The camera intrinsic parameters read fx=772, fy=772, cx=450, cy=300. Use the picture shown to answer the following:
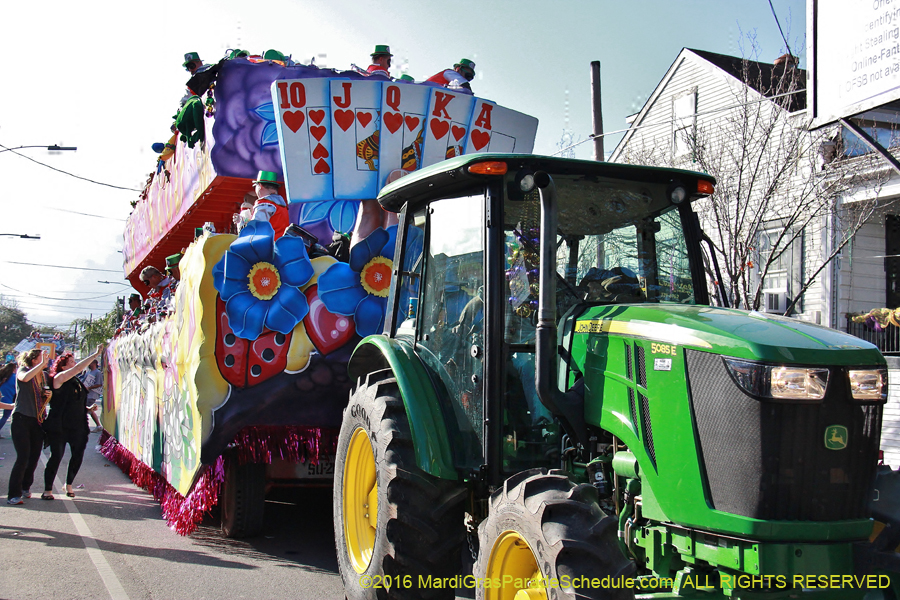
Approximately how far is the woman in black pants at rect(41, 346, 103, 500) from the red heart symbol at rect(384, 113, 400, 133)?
15.4ft

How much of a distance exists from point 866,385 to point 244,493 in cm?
495

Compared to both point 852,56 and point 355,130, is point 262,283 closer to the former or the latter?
point 355,130

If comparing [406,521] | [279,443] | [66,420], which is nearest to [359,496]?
[406,521]

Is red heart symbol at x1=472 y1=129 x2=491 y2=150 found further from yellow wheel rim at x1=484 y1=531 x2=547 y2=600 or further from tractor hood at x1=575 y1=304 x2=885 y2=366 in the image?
yellow wheel rim at x1=484 y1=531 x2=547 y2=600

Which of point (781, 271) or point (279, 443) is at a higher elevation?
point (781, 271)

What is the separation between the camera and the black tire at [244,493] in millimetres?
6434

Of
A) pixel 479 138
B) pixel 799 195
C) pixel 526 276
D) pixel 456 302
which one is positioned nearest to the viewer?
pixel 526 276

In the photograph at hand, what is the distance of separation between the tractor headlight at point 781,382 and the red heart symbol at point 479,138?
16.5 feet

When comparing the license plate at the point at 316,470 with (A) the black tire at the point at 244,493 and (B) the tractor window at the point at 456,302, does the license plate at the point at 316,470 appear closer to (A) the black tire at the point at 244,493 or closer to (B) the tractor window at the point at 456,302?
(A) the black tire at the point at 244,493

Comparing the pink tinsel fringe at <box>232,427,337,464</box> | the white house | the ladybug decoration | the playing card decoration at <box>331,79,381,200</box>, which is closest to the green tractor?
the pink tinsel fringe at <box>232,427,337,464</box>

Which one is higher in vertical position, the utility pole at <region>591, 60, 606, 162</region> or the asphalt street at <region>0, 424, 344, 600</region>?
the utility pole at <region>591, 60, 606, 162</region>

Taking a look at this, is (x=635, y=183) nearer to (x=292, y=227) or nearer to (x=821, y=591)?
(x=821, y=591)

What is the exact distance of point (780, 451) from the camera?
2945 mm

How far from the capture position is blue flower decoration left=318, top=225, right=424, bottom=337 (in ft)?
20.5
